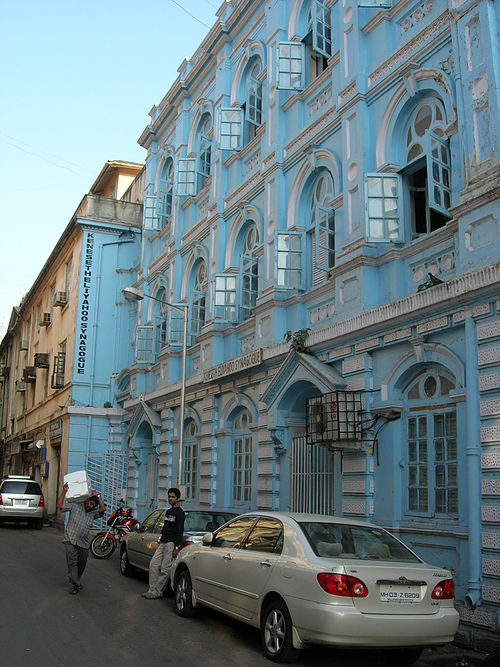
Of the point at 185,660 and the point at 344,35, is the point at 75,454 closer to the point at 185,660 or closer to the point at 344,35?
the point at 344,35

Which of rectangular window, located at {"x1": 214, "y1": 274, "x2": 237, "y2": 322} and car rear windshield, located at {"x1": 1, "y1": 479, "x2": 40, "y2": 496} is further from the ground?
rectangular window, located at {"x1": 214, "y1": 274, "x2": 237, "y2": 322}

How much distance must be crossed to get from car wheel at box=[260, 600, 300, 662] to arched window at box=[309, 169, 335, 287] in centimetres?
745

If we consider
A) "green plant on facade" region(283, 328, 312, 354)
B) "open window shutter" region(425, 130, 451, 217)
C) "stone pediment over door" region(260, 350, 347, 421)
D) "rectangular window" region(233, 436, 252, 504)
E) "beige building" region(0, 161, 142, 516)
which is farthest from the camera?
"beige building" region(0, 161, 142, 516)

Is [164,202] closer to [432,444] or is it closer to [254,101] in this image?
[254,101]

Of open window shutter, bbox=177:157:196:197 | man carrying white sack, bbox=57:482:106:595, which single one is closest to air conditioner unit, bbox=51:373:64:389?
open window shutter, bbox=177:157:196:197

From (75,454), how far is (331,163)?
17.3 metres

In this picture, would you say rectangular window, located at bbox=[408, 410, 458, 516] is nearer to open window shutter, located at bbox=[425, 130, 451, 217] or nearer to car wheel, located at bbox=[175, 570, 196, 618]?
open window shutter, located at bbox=[425, 130, 451, 217]

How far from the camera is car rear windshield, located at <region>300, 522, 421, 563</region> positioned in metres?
7.36

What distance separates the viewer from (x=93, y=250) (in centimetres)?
2872

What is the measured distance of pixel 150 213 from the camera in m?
24.7

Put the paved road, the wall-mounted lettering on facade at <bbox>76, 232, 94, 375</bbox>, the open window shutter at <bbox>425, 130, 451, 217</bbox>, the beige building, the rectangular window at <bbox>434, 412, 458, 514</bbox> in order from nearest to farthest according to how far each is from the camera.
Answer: the paved road < the rectangular window at <bbox>434, 412, 458, 514</bbox> < the open window shutter at <bbox>425, 130, 451, 217</bbox> < the wall-mounted lettering on facade at <bbox>76, 232, 94, 375</bbox> < the beige building

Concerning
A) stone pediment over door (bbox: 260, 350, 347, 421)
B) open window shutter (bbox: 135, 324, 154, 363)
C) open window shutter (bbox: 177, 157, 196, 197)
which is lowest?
stone pediment over door (bbox: 260, 350, 347, 421)

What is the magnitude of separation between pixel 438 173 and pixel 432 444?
4060mm

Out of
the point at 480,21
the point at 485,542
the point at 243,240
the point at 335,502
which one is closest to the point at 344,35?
the point at 480,21
